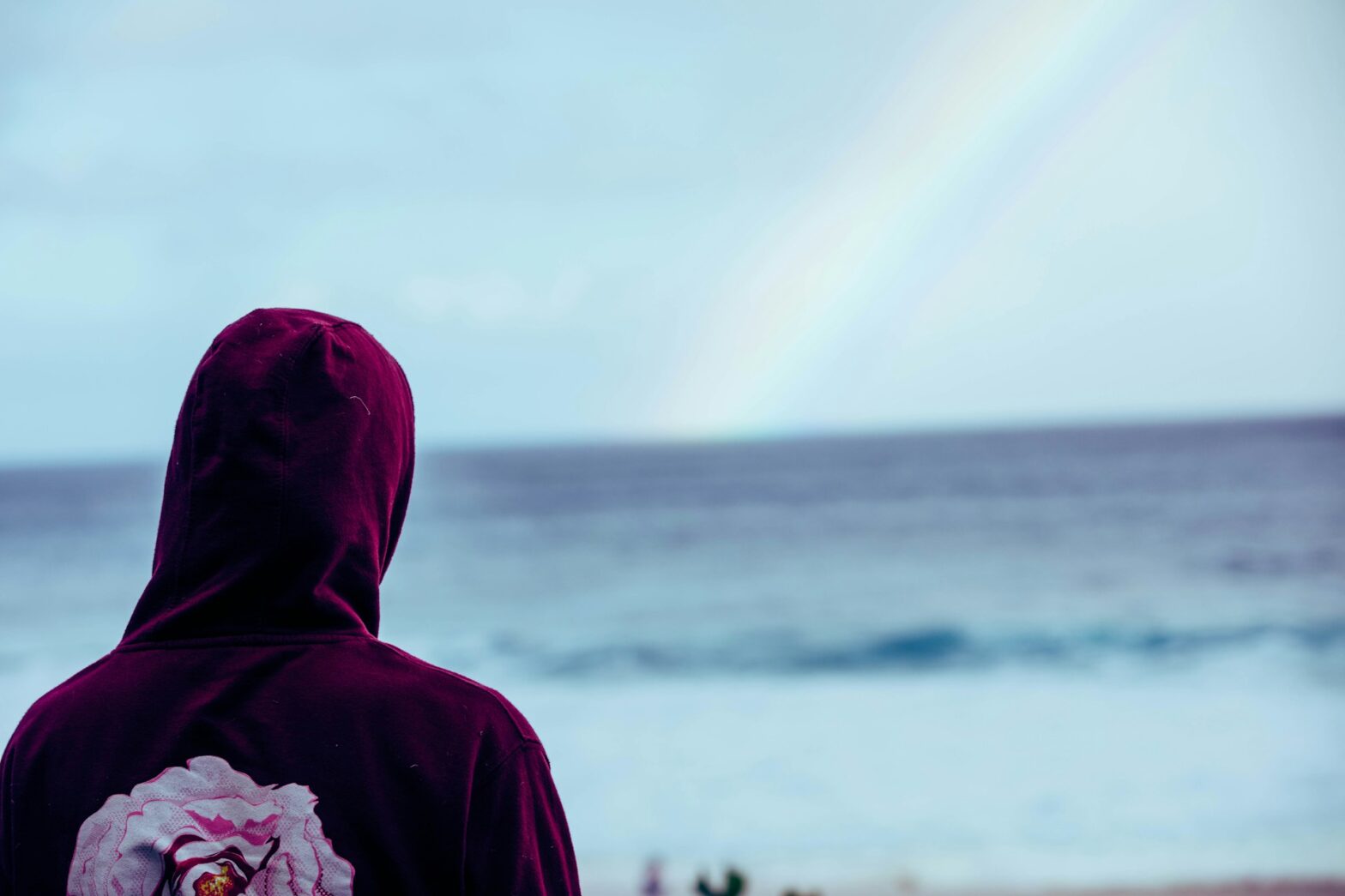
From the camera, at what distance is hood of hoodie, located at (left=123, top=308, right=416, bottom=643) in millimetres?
1110

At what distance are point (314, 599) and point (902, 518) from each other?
3029cm

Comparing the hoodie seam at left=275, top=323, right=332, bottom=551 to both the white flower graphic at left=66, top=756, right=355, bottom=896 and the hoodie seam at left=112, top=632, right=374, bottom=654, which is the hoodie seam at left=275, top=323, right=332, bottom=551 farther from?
the white flower graphic at left=66, top=756, right=355, bottom=896

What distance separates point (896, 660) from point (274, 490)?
1329 cm

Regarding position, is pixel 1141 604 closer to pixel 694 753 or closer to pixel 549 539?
pixel 694 753

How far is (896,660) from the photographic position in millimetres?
13758

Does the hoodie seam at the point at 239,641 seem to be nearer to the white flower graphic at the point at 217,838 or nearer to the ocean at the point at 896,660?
→ the white flower graphic at the point at 217,838

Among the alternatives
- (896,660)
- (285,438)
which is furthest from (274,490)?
(896,660)

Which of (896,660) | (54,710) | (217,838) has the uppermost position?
(54,710)

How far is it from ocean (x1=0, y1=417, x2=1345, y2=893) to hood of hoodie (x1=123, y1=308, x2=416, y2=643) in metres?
4.89

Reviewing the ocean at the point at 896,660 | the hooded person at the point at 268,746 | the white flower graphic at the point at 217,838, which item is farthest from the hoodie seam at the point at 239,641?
the ocean at the point at 896,660

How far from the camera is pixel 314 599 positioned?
1.10m

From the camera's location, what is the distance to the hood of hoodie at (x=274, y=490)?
1.11 metres

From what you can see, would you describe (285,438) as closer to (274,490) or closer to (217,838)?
(274,490)

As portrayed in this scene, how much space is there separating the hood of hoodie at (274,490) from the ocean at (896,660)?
4.89m
